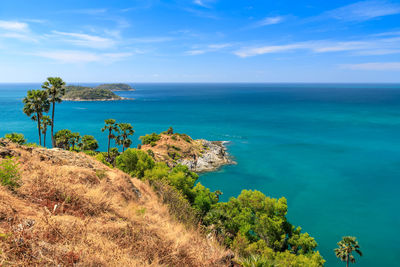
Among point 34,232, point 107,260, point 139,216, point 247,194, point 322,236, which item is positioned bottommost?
point 322,236

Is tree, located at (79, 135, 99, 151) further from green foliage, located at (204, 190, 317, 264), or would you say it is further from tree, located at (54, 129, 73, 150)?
green foliage, located at (204, 190, 317, 264)

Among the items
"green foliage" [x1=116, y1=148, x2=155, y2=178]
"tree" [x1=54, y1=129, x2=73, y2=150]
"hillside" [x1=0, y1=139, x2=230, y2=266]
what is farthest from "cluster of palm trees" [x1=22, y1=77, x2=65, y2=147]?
"hillside" [x1=0, y1=139, x2=230, y2=266]

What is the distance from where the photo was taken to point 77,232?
7.76m

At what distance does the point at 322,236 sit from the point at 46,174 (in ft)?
128

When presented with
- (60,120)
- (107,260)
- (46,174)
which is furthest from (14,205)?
(60,120)

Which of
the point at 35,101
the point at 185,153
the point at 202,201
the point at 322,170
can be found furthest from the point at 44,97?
the point at 322,170

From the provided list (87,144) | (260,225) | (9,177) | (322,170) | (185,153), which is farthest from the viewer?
(185,153)

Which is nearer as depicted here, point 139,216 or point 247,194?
point 139,216

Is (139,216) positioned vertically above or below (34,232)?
below

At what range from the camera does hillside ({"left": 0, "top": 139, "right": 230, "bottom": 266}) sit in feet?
21.6

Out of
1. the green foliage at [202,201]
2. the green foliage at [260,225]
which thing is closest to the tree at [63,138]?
the green foliage at [202,201]

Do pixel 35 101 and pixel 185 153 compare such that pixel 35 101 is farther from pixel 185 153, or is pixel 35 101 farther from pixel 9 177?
pixel 185 153

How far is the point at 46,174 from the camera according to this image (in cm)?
1138

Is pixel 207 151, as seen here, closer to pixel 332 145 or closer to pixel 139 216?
pixel 332 145
